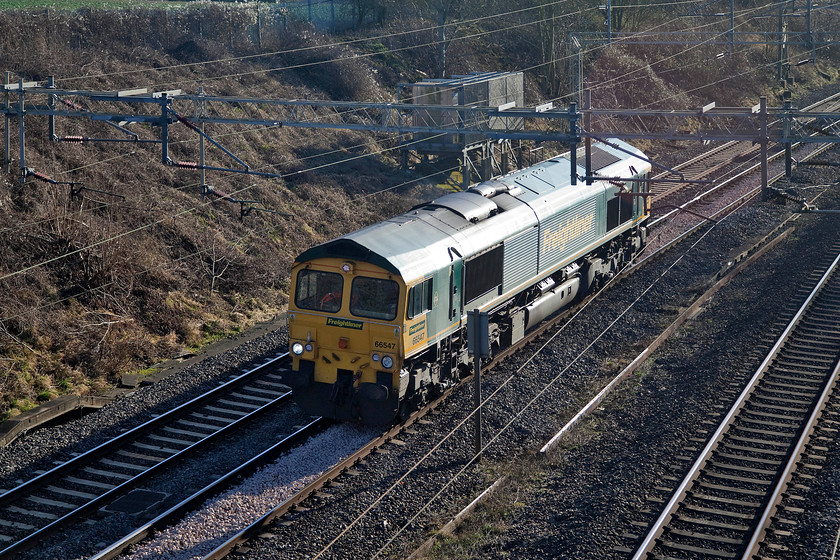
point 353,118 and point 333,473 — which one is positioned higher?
point 353,118

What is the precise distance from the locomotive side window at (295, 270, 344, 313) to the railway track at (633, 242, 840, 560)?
5790mm

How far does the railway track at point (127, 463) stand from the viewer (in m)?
11.9

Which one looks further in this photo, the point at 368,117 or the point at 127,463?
the point at 368,117

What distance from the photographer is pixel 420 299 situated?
14.2 meters

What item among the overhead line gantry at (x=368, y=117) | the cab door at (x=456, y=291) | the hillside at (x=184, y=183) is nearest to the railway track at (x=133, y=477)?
the cab door at (x=456, y=291)

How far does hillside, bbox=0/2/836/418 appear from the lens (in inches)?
720

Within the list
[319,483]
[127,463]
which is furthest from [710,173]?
[127,463]

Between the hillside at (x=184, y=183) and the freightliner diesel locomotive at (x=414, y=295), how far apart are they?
5137mm

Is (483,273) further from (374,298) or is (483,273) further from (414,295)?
(374,298)

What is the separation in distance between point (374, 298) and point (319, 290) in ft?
3.20

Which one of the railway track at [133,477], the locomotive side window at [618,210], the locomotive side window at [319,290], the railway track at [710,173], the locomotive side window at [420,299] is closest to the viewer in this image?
the railway track at [133,477]

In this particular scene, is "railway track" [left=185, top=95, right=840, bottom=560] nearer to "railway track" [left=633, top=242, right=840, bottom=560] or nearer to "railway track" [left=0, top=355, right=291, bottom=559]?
"railway track" [left=0, top=355, right=291, bottom=559]

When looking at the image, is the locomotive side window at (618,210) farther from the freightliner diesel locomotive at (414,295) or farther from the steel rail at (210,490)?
the steel rail at (210,490)

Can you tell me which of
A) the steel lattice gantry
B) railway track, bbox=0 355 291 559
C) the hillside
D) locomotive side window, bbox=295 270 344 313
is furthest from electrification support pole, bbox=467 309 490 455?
the hillside
